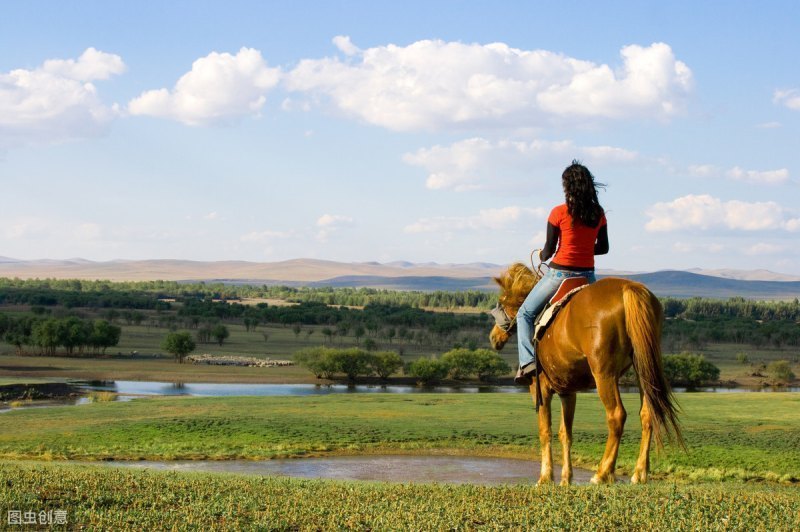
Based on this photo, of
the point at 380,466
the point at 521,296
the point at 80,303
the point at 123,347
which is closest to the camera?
the point at 521,296

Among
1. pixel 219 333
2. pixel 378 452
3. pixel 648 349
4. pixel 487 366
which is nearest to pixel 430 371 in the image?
pixel 487 366

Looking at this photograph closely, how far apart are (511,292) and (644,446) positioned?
3415 mm

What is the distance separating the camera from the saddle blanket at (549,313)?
11594 millimetres

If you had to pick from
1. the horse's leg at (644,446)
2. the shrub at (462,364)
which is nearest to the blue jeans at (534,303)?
the horse's leg at (644,446)

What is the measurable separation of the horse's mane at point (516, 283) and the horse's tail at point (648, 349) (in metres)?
2.63

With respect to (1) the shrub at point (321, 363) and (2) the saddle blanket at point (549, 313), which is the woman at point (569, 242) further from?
(1) the shrub at point (321, 363)

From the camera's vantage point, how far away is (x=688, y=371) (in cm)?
8019

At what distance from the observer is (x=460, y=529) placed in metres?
8.65

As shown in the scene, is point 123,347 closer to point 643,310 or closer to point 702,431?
point 702,431

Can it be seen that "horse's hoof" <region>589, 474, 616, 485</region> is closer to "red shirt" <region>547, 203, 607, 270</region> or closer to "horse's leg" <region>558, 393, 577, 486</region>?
"horse's leg" <region>558, 393, 577, 486</region>

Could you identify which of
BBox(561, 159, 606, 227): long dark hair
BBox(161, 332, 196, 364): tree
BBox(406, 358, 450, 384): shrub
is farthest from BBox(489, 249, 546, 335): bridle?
BBox(161, 332, 196, 364): tree

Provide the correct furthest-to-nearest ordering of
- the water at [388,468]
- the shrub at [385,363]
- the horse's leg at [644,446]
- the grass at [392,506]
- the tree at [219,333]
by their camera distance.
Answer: the tree at [219,333], the shrub at [385,363], the water at [388,468], the horse's leg at [644,446], the grass at [392,506]

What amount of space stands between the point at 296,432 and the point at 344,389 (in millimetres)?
43180

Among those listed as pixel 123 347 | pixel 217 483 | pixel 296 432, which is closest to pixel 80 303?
pixel 123 347
